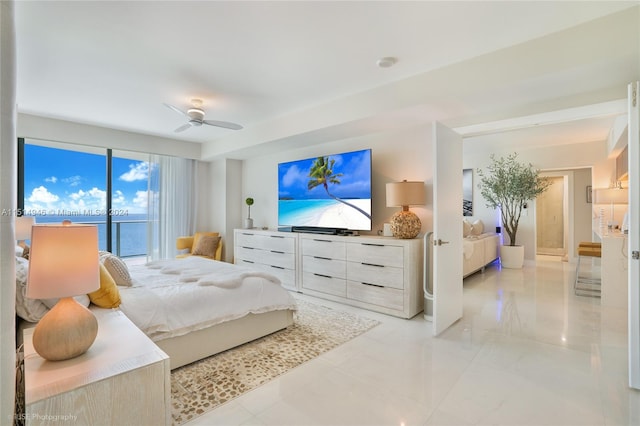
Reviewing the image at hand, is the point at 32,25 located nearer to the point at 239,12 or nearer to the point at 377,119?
the point at 239,12

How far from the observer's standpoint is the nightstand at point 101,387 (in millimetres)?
1170

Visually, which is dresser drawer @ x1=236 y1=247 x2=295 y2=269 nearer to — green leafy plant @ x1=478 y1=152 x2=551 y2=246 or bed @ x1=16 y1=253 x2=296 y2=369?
bed @ x1=16 y1=253 x2=296 y2=369

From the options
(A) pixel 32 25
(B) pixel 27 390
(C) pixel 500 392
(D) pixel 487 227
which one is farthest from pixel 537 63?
(D) pixel 487 227

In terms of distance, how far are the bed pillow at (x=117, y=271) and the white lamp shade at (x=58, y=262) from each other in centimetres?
131

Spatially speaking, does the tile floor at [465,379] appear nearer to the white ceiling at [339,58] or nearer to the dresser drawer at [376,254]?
the dresser drawer at [376,254]

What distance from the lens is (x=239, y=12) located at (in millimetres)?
2143

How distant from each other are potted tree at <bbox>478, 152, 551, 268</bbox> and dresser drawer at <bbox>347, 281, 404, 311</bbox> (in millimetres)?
4318

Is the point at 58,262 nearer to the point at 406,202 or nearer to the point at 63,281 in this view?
the point at 63,281

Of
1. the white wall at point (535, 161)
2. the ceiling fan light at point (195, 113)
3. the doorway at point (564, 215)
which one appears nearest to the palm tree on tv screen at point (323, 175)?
the ceiling fan light at point (195, 113)

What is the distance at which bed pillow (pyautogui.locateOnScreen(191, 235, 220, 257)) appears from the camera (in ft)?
18.8

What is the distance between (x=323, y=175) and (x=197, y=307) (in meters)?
2.70

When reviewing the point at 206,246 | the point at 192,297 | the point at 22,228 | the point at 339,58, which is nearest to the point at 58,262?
the point at 192,297

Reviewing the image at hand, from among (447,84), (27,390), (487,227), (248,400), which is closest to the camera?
(27,390)

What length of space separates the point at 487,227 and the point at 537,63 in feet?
17.6
